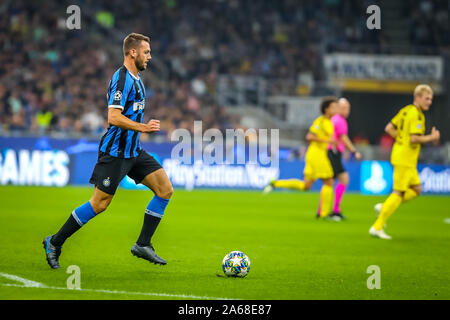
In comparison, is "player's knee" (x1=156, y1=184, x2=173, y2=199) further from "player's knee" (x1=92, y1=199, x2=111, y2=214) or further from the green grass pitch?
the green grass pitch

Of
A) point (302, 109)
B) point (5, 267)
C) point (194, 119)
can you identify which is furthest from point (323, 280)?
point (302, 109)

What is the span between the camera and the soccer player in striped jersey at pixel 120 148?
7.22 m

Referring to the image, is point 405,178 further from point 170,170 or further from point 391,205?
point 170,170

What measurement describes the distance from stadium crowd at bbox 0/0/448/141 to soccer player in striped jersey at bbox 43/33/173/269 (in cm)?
1550

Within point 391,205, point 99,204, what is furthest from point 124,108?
point 391,205

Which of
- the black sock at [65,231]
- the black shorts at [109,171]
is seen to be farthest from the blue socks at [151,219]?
the black sock at [65,231]

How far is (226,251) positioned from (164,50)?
868 inches

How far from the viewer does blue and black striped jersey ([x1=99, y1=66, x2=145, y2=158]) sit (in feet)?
23.9

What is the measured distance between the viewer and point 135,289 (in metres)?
6.46

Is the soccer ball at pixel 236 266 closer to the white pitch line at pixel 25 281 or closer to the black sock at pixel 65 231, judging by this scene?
the black sock at pixel 65 231

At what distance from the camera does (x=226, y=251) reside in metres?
9.38

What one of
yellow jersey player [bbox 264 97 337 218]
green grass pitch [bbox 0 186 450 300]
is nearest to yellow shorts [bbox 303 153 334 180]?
yellow jersey player [bbox 264 97 337 218]

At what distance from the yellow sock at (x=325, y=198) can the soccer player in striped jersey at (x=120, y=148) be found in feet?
22.0

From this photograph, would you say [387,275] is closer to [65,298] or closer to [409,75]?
[65,298]
